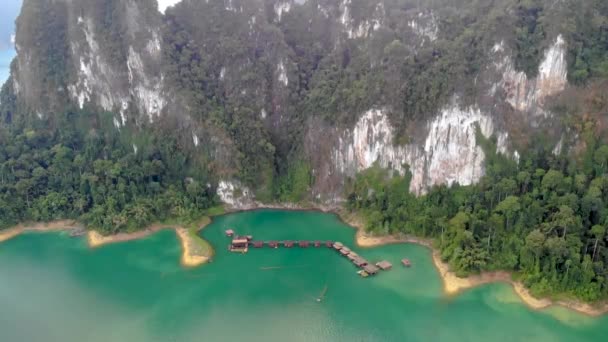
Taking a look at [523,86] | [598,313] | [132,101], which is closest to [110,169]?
[132,101]

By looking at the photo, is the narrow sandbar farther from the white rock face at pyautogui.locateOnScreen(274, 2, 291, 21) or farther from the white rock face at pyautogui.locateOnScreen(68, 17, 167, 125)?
the white rock face at pyautogui.locateOnScreen(274, 2, 291, 21)

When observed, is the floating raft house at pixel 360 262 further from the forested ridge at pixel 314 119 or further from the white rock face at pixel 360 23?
the white rock face at pixel 360 23

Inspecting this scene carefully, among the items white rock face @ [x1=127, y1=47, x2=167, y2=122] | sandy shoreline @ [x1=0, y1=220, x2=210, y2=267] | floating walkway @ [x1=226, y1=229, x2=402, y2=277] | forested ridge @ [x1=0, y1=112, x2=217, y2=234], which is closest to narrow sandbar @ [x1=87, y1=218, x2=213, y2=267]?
sandy shoreline @ [x1=0, y1=220, x2=210, y2=267]

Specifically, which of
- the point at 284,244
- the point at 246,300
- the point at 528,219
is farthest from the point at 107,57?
the point at 528,219

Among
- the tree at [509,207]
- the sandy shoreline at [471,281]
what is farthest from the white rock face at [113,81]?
the tree at [509,207]

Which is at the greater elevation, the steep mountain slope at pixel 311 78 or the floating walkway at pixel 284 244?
the steep mountain slope at pixel 311 78

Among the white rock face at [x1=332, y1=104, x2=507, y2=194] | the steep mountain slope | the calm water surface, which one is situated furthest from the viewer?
the white rock face at [x1=332, y1=104, x2=507, y2=194]

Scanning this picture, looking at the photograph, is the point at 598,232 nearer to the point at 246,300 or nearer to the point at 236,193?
the point at 246,300

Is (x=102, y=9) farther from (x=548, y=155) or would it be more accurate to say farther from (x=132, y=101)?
(x=548, y=155)
